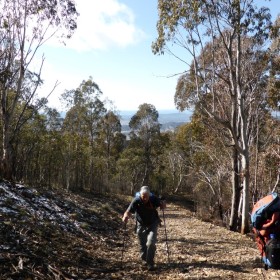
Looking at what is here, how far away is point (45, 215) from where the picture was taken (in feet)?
32.5

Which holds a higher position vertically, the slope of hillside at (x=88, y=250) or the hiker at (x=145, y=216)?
the hiker at (x=145, y=216)

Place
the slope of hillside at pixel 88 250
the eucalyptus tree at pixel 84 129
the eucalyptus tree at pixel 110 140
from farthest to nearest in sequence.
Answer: the eucalyptus tree at pixel 110 140 → the eucalyptus tree at pixel 84 129 → the slope of hillside at pixel 88 250

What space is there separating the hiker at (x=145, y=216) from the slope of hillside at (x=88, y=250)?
39cm

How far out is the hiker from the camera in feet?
23.1

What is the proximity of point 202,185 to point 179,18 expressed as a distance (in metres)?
19.9

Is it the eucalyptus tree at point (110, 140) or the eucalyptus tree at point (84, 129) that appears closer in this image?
the eucalyptus tree at point (84, 129)

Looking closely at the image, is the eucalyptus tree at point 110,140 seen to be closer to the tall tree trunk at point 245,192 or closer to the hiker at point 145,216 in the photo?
the tall tree trunk at point 245,192

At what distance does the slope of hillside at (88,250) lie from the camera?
20.0 feet

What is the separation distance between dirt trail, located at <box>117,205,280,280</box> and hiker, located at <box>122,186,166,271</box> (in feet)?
1.30

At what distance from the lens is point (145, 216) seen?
23.5 ft

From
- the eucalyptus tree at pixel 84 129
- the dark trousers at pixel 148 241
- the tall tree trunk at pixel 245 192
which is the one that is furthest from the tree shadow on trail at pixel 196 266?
the eucalyptus tree at pixel 84 129

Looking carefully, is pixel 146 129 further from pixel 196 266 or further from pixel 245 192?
pixel 196 266

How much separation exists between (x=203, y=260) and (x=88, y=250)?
2643 mm

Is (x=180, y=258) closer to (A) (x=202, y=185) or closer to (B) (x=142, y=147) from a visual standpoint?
(A) (x=202, y=185)
